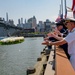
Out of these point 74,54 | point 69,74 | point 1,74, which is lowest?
point 1,74

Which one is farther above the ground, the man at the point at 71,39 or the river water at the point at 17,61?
the man at the point at 71,39

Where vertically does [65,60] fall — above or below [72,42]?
below

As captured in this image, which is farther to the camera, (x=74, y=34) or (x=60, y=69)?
Answer: (x=60, y=69)

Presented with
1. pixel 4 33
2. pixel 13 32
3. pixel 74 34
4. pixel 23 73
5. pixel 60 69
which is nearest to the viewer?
pixel 74 34

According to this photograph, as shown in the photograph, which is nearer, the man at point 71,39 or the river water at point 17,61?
the man at point 71,39

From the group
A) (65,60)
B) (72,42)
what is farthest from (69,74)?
(65,60)

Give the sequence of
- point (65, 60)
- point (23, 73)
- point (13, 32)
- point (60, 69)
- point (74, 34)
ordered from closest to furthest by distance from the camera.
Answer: point (74, 34) → point (60, 69) → point (65, 60) → point (23, 73) → point (13, 32)

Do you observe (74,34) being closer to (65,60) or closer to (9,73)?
(65,60)

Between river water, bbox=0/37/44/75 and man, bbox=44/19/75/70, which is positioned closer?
man, bbox=44/19/75/70

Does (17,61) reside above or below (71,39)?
below

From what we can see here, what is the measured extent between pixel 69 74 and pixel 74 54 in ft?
1.24

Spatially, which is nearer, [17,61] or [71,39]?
[71,39]

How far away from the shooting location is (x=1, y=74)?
1614cm

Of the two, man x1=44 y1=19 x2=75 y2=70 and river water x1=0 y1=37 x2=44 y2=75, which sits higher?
man x1=44 y1=19 x2=75 y2=70
